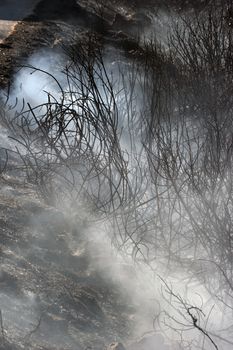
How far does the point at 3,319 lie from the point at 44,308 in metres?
0.66

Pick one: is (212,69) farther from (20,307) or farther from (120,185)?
(20,307)

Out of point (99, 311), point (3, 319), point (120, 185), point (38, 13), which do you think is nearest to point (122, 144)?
point (120, 185)

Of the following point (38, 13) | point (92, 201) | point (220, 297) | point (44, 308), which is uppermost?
point (38, 13)

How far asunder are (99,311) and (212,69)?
3.15 meters

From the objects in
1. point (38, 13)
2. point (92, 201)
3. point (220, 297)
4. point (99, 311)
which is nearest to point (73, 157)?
point (92, 201)

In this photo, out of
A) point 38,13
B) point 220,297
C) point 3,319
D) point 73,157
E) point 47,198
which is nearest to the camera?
point 3,319

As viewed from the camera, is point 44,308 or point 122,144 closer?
point 44,308

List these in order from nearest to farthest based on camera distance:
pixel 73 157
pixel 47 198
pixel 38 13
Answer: pixel 73 157, pixel 47 198, pixel 38 13

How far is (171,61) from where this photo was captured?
7.85 meters

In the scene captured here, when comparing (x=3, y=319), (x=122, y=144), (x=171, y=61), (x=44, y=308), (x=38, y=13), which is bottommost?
(x=3, y=319)

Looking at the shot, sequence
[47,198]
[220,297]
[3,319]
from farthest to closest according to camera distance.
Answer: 1. [47,198]
2. [220,297]
3. [3,319]

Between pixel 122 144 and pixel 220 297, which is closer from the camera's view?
pixel 220 297

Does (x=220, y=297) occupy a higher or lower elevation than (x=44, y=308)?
higher

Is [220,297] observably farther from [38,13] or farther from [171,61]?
[38,13]
